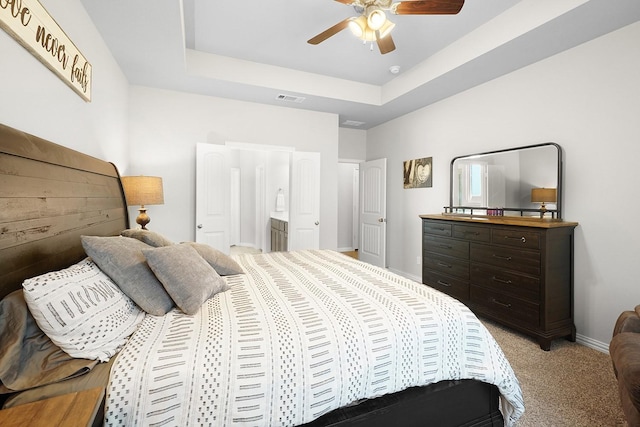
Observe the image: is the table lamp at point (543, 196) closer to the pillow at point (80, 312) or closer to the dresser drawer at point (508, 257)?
the dresser drawer at point (508, 257)

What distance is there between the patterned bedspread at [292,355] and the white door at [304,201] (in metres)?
2.65

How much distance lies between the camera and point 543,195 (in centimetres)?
288

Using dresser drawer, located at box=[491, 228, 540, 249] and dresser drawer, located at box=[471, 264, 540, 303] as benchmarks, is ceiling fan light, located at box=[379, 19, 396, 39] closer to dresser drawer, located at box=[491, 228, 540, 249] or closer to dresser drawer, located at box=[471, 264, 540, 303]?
dresser drawer, located at box=[491, 228, 540, 249]

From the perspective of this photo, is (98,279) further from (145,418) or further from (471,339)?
(471,339)

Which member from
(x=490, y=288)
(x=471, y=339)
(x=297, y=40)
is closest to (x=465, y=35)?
(x=297, y=40)

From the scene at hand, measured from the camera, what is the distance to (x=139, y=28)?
2422 millimetres

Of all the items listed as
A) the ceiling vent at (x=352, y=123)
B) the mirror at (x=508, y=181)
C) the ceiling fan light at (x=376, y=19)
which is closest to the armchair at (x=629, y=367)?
the mirror at (x=508, y=181)

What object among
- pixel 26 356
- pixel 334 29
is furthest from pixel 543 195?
pixel 26 356

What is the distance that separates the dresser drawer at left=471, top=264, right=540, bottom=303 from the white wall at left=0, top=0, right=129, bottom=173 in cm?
357

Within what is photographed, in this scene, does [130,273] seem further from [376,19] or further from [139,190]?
[376,19]

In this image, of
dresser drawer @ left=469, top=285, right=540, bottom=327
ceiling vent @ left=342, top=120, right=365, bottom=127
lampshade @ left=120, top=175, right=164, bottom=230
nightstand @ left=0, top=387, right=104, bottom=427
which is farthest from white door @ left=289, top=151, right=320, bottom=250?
nightstand @ left=0, top=387, right=104, bottom=427

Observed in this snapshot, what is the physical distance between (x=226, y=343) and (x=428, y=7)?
2.38 meters

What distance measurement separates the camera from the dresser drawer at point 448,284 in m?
3.19

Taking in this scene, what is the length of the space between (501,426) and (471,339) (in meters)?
0.50
